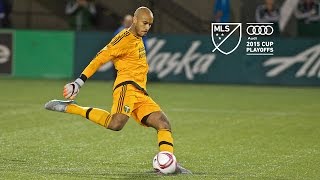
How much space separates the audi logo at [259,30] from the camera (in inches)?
421

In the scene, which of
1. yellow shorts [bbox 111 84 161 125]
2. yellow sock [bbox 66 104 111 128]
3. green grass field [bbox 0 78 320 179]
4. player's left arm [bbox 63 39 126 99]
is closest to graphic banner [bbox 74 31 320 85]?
green grass field [bbox 0 78 320 179]

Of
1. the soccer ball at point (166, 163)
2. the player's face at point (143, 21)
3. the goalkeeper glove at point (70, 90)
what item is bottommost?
the soccer ball at point (166, 163)

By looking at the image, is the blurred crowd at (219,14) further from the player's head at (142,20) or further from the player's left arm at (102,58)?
the player's left arm at (102,58)

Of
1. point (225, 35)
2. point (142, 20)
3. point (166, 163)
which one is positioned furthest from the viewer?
point (225, 35)

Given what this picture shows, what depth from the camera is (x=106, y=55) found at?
30.8 ft

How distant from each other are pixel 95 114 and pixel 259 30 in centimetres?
244

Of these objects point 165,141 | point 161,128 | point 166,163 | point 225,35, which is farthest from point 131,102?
point 225,35

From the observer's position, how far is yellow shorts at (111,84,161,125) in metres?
9.41

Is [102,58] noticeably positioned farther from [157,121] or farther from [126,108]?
[157,121]

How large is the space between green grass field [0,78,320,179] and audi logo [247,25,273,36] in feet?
4.95

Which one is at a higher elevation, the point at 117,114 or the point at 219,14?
the point at 219,14

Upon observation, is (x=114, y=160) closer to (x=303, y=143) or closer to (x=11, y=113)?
(x=303, y=143)

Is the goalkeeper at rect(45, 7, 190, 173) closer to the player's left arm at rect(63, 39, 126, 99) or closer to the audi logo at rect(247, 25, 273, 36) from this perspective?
the player's left arm at rect(63, 39, 126, 99)

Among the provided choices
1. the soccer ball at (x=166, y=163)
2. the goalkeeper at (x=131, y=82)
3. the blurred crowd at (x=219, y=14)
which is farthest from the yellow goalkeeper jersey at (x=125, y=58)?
the blurred crowd at (x=219, y=14)
